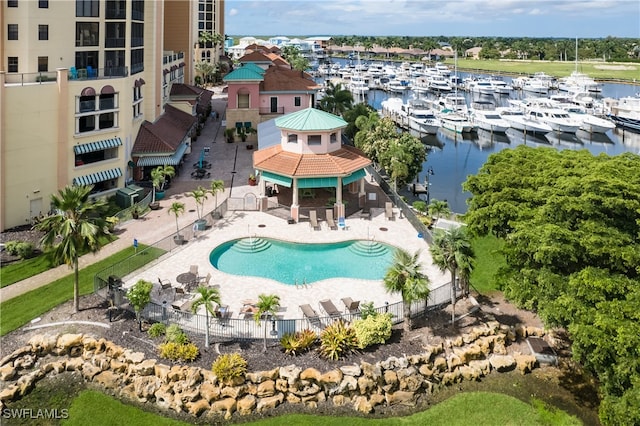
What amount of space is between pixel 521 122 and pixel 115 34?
6984cm

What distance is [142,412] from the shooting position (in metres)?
20.7

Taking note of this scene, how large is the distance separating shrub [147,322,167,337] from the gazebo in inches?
676

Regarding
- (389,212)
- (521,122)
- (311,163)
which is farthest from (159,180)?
(521,122)

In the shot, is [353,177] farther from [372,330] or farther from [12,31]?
[12,31]

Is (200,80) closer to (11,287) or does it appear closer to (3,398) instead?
(11,287)

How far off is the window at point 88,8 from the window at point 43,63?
16.7 ft

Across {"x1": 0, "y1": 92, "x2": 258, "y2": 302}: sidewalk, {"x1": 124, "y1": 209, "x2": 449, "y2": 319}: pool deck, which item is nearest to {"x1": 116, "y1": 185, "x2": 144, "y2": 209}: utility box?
{"x1": 0, "y1": 92, "x2": 258, "y2": 302}: sidewalk

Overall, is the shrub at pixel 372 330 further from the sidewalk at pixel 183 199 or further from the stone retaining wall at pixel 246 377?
the sidewalk at pixel 183 199

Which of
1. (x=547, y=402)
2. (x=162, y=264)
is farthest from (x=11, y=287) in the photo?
(x=547, y=402)

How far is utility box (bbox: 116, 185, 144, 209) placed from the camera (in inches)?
1679

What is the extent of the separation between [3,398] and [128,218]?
20219 mm

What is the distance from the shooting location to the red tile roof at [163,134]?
159ft

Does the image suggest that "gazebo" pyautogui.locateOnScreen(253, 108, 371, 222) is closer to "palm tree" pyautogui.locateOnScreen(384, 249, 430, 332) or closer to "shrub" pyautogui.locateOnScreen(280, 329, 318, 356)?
"palm tree" pyautogui.locateOnScreen(384, 249, 430, 332)

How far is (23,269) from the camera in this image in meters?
31.4
